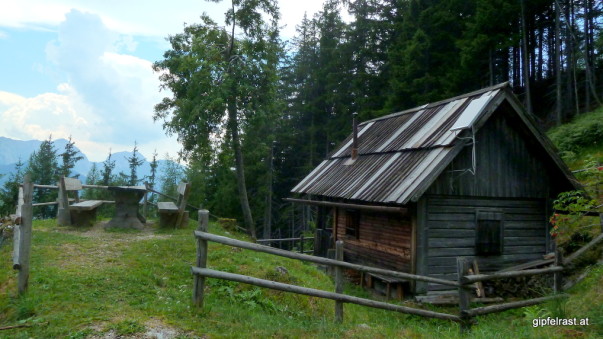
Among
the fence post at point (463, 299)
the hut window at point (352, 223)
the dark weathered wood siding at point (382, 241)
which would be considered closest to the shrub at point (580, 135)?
the hut window at point (352, 223)

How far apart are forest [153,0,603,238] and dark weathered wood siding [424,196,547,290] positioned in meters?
12.4

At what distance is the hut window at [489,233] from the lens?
11.4 meters

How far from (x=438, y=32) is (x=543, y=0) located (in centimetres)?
625

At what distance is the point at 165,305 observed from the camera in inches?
213

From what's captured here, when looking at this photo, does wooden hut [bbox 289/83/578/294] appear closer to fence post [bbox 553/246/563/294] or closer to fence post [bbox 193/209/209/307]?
fence post [bbox 553/246/563/294]

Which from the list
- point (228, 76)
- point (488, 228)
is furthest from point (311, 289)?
point (228, 76)

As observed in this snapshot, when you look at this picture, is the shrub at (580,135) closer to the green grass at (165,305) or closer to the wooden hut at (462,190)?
the wooden hut at (462,190)

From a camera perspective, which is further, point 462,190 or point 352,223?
point 352,223

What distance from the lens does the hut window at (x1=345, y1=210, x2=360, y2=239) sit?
45.3 ft

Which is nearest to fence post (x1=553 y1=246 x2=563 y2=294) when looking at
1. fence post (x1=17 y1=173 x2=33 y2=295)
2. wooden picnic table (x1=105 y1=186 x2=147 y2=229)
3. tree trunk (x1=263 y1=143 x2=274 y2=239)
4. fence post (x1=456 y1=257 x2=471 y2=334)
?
fence post (x1=456 y1=257 x2=471 y2=334)

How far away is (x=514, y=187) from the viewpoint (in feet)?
39.0

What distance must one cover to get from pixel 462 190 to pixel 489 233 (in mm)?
1738

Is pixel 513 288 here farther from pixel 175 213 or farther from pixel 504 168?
pixel 175 213

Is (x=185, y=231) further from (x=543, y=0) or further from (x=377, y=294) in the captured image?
(x=543, y=0)
